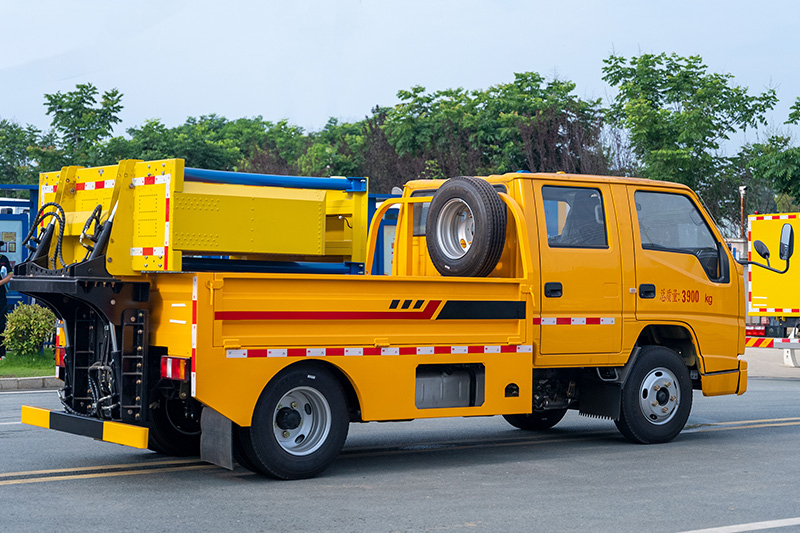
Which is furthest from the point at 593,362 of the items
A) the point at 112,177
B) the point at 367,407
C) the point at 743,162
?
the point at 743,162

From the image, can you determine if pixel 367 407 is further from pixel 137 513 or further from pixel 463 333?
pixel 137 513

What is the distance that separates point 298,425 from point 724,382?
4528 millimetres

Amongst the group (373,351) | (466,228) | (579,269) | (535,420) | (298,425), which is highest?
(466,228)

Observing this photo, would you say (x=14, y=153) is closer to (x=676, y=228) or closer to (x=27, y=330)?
(x=27, y=330)

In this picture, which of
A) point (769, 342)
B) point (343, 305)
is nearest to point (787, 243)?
point (343, 305)

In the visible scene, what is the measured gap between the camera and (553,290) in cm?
891

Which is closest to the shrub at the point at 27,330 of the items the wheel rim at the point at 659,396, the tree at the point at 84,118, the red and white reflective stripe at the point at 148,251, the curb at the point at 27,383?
the curb at the point at 27,383

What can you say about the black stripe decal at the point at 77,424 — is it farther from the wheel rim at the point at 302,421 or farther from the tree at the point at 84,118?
the tree at the point at 84,118

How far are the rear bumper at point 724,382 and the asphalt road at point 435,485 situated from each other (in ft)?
1.51

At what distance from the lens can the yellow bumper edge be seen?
712 cm

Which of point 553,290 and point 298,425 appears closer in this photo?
point 298,425

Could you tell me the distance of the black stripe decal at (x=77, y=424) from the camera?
7422mm

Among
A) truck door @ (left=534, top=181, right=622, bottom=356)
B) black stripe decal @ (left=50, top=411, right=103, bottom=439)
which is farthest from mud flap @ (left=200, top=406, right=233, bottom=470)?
truck door @ (left=534, top=181, right=622, bottom=356)

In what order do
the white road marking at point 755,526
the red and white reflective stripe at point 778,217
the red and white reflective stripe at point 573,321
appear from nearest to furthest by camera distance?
the white road marking at point 755,526 < the red and white reflective stripe at point 573,321 < the red and white reflective stripe at point 778,217
